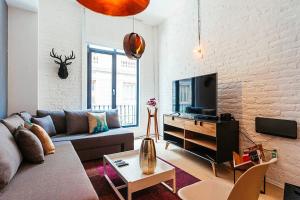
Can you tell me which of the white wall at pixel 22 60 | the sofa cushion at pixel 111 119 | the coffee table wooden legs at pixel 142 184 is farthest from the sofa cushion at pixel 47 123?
the coffee table wooden legs at pixel 142 184

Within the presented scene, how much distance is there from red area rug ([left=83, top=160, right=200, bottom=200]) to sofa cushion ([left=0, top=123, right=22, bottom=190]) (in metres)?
0.90

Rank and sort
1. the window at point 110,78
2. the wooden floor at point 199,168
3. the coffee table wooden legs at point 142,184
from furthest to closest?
the window at point 110,78 < the wooden floor at point 199,168 < the coffee table wooden legs at point 142,184

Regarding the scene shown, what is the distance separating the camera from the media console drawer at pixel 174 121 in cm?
310

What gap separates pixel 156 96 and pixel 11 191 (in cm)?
390

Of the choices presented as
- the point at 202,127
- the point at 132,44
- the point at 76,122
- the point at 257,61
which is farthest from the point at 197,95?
the point at 76,122

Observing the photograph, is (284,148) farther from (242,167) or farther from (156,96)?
(156,96)

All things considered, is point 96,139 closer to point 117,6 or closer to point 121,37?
point 117,6

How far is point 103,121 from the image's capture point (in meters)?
3.26

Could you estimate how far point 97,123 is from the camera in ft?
10.4

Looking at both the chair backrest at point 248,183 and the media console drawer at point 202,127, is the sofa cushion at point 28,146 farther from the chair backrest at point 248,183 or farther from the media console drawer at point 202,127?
the media console drawer at point 202,127

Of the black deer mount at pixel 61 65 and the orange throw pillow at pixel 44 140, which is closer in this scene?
the orange throw pillow at pixel 44 140

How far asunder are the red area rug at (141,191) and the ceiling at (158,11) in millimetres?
3380

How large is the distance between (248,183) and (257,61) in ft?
6.37

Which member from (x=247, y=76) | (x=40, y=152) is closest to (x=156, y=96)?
(x=247, y=76)
